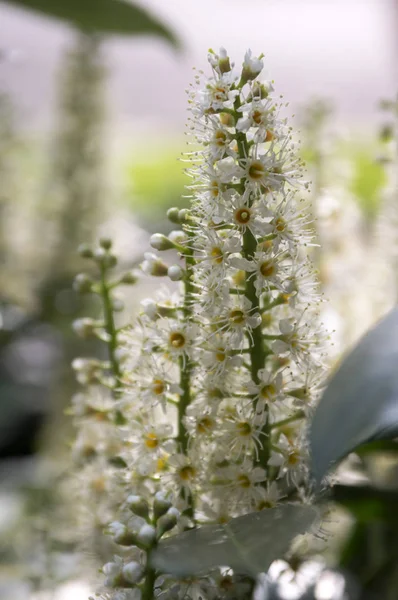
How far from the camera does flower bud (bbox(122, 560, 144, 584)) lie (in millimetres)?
313

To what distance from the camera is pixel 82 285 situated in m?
0.44

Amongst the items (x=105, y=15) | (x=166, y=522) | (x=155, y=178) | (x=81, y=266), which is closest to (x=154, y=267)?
(x=166, y=522)

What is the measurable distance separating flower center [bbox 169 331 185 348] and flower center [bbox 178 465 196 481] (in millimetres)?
56

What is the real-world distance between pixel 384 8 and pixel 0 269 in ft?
4.84

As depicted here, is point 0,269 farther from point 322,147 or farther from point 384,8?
point 384,8

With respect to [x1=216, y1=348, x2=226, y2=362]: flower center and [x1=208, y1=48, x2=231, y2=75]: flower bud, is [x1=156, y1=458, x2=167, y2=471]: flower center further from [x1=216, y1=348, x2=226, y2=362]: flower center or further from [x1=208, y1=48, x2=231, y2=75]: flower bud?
[x1=208, y1=48, x2=231, y2=75]: flower bud

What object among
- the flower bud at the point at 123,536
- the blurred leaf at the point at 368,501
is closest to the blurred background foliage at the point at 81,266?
the blurred leaf at the point at 368,501

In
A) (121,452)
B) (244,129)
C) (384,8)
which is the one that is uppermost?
(384,8)

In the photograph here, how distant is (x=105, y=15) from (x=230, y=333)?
0.43m

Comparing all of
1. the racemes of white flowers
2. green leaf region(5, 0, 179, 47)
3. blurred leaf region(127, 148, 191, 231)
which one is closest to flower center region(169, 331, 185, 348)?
the racemes of white flowers

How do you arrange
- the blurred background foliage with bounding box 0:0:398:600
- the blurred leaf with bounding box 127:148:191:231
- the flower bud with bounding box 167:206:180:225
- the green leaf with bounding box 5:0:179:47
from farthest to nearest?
the blurred leaf with bounding box 127:148:191:231 < the green leaf with bounding box 5:0:179:47 < the blurred background foliage with bounding box 0:0:398:600 < the flower bud with bounding box 167:206:180:225

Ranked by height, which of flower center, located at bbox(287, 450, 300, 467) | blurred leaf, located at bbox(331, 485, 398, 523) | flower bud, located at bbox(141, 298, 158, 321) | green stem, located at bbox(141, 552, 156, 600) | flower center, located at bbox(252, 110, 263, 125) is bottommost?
blurred leaf, located at bbox(331, 485, 398, 523)

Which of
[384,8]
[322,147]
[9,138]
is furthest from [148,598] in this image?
[384,8]

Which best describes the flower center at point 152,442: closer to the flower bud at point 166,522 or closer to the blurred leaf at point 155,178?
the flower bud at point 166,522
